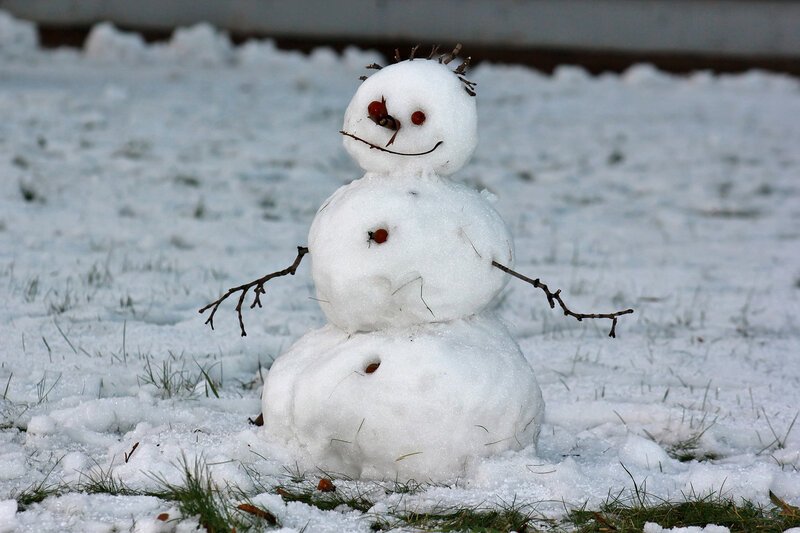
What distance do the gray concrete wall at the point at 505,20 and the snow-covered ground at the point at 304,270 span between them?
3.23 ft

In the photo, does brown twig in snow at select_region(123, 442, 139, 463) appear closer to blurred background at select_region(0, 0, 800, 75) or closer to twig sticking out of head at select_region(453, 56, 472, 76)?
twig sticking out of head at select_region(453, 56, 472, 76)

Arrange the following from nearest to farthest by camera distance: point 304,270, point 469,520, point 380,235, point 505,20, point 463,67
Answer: point 469,520 → point 380,235 → point 463,67 → point 304,270 → point 505,20

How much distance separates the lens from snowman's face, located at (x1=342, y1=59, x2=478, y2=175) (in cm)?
269

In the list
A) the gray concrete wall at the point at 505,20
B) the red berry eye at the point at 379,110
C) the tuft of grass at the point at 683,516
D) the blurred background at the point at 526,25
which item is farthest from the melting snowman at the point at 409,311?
the gray concrete wall at the point at 505,20

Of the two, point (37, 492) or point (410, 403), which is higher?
point (410, 403)

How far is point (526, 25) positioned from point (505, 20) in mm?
285

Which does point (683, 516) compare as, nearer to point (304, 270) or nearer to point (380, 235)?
point (380, 235)

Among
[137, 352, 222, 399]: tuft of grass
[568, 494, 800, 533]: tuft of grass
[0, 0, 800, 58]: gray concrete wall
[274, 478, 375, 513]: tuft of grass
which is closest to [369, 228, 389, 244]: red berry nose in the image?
[274, 478, 375, 513]: tuft of grass

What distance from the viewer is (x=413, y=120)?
8.79 feet

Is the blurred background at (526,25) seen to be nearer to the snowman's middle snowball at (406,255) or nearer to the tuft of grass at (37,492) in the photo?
the snowman's middle snowball at (406,255)

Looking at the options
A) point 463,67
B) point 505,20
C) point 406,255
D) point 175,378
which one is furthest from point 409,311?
point 505,20

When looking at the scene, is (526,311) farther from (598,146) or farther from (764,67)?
(764,67)

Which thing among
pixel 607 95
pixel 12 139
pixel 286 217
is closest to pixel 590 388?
pixel 286 217

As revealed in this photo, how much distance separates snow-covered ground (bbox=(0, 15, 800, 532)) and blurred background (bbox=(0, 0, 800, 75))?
0.92 metres
